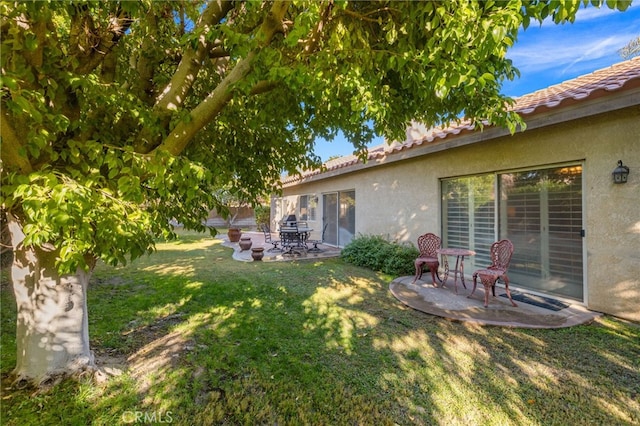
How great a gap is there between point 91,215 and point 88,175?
626 millimetres

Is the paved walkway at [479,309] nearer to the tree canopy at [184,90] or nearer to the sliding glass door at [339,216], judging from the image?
the tree canopy at [184,90]

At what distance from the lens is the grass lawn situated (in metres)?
2.50

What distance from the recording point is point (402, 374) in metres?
3.10

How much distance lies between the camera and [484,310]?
4734 mm

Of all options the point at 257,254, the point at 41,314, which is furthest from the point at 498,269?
the point at 257,254

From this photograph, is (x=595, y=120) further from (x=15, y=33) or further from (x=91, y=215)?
(x=15, y=33)

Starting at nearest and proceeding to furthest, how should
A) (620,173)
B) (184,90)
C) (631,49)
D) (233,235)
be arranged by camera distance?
(184,90)
(620,173)
(233,235)
(631,49)

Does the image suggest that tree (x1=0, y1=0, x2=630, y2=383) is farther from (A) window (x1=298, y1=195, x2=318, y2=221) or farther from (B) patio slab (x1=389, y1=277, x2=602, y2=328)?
(A) window (x1=298, y1=195, x2=318, y2=221)

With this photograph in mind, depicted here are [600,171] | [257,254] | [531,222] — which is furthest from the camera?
[257,254]

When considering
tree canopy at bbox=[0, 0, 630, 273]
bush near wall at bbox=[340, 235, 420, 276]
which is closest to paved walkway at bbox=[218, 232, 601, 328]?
bush near wall at bbox=[340, 235, 420, 276]

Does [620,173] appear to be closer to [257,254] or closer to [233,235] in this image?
[257,254]

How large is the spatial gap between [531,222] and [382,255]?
11.4ft

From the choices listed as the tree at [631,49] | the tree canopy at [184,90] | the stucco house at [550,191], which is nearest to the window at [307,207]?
the stucco house at [550,191]

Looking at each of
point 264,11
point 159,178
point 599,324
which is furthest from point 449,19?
point 599,324
